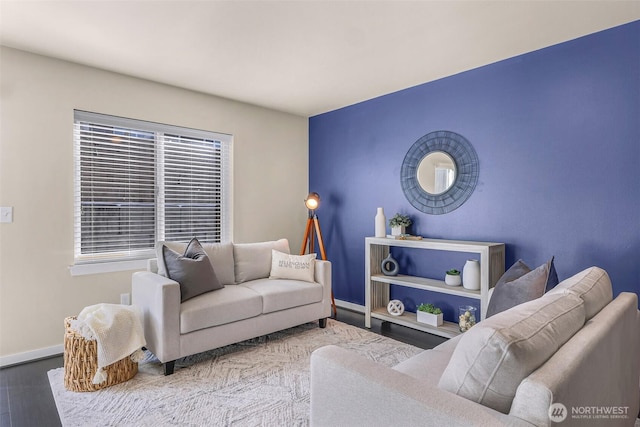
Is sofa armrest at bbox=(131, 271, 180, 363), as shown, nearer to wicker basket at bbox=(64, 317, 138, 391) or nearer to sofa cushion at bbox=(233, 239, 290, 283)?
wicker basket at bbox=(64, 317, 138, 391)

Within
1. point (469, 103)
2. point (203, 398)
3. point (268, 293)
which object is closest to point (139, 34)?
point (268, 293)

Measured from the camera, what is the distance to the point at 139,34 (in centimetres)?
255

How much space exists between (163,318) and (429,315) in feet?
7.47

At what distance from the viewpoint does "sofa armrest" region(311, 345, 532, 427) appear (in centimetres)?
94

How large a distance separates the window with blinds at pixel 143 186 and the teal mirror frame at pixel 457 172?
2.05 metres

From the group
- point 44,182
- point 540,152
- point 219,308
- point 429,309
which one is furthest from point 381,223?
point 44,182

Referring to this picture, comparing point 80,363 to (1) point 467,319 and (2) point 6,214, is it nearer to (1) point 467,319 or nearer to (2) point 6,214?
(2) point 6,214

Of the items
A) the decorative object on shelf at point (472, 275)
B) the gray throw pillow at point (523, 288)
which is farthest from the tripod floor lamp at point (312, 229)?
the gray throw pillow at point (523, 288)

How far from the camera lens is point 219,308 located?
9.14ft

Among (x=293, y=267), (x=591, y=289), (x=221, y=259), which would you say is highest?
(x=591, y=289)

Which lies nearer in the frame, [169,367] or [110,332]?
[110,332]

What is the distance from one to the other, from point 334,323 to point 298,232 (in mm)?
1438

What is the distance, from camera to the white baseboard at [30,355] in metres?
2.73

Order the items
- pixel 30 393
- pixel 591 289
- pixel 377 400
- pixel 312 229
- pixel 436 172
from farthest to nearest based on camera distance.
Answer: pixel 312 229
pixel 436 172
pixel 30 393
pixel 591 289
pixel 377 400
